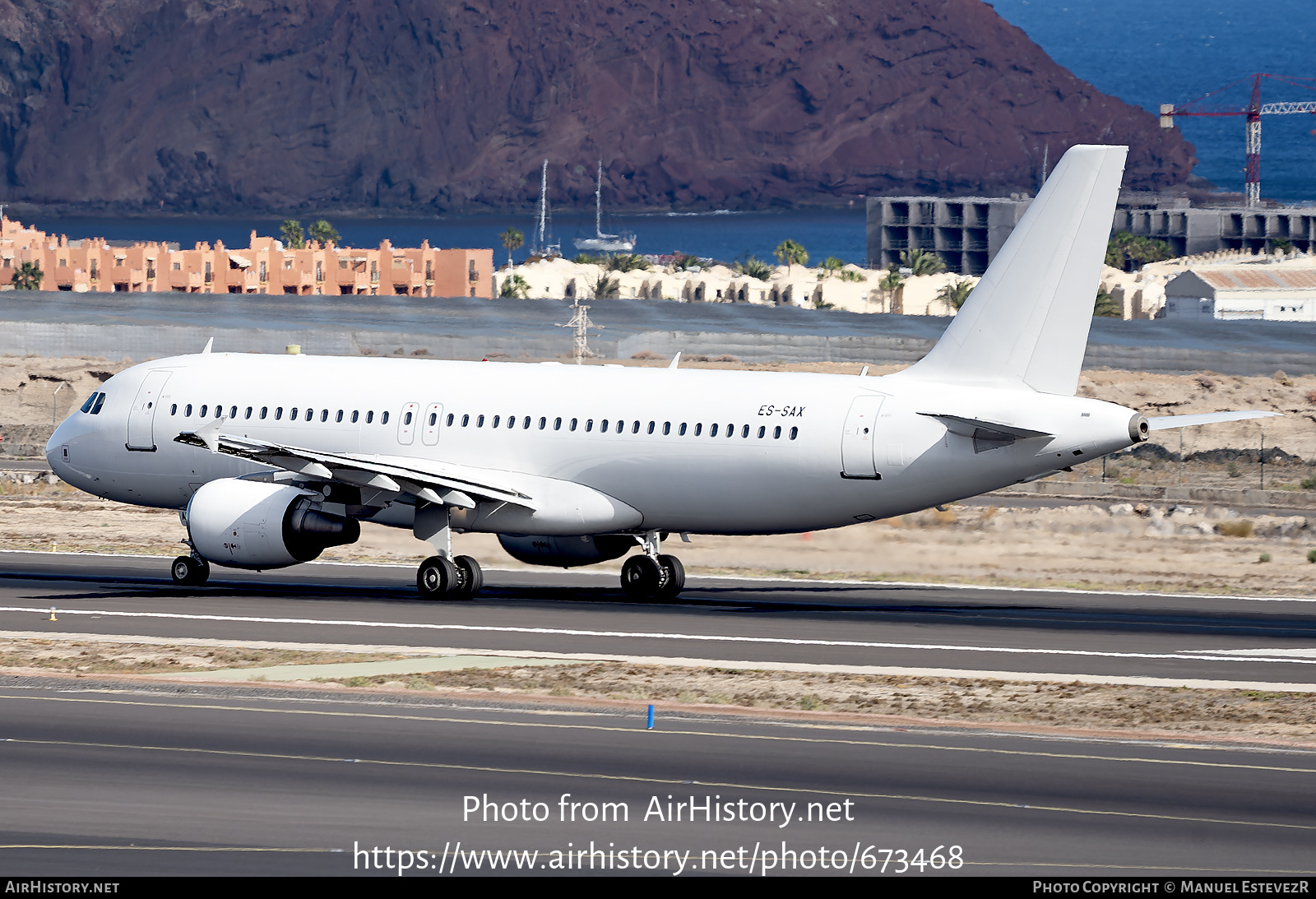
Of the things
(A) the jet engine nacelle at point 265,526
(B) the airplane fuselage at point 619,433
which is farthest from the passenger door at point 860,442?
(A) the jet engine nacelle at point 265,526

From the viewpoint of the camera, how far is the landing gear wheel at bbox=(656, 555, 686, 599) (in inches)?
1501

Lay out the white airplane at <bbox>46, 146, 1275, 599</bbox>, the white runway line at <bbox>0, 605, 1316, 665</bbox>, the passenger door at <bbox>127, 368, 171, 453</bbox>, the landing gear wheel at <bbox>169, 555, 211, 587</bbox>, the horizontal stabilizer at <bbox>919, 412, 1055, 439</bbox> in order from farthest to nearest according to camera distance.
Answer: the passenger door at <bbox>127, 368, 171, 453</bbox> → the landing gear wheel at <bbox>169, 555, 211, 587</bbox> → the white airplane at <bbox>46, 146, 1275, 599</bbox> → the horizontal stabilizer at <bbox>919, 412, 1055, 439</bbox> → the white runway line at <bbox>0, 605, 1316, 665</bbox>

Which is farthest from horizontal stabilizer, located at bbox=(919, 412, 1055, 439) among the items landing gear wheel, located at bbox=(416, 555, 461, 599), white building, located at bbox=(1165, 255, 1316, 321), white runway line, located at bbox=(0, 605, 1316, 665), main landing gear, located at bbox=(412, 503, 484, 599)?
white building, located at bbox=(1165, 255, 1316, 321)

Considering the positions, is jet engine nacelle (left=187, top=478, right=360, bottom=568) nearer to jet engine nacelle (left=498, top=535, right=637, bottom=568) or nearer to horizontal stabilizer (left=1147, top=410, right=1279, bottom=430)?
jet engine nacelle (left=498, top=535, right=637, bottom=568)

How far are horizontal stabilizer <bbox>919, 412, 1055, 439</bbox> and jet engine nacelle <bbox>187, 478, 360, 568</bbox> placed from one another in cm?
1158

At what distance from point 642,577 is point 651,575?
0.24 m

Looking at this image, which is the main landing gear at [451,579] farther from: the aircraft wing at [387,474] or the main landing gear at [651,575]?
the main landing gear at [651,575]

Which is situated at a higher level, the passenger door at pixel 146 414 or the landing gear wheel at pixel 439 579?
the passenger door at pixel 146 414

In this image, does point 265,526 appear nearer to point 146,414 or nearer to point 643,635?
point 146,414

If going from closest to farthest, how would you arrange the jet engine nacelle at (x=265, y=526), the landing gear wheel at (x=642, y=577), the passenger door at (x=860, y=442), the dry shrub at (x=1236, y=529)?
the passenger door at (x=860, y=442), the jet engine nacelle at (x=265, y=526), the landing gear wheel at (x=642, y=577), the dry shrub at (x=1236, y=529)

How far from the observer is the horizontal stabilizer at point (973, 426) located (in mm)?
33250
